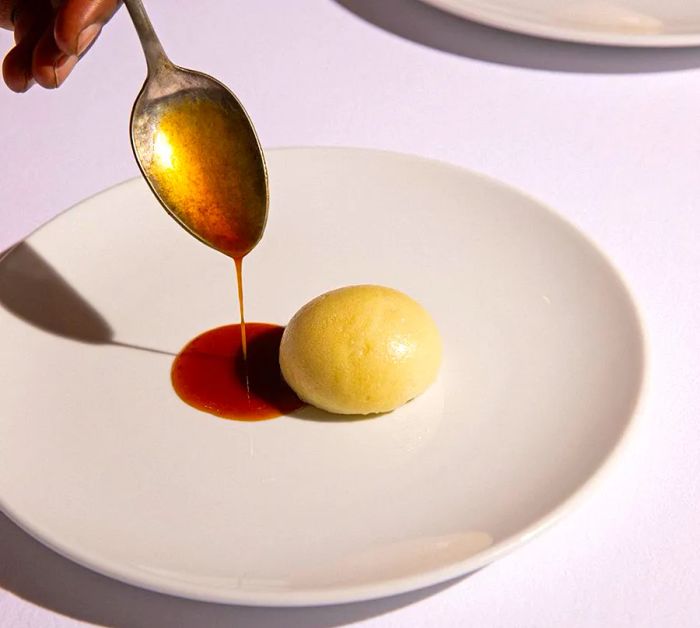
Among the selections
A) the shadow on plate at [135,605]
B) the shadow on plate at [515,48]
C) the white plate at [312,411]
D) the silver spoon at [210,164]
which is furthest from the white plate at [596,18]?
the shadow on plate at [135,605]

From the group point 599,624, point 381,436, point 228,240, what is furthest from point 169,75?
point 599,624

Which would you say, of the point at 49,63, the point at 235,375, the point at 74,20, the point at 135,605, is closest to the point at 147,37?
the point at 74,20

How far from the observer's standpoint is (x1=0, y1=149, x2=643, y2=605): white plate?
109 centimetres

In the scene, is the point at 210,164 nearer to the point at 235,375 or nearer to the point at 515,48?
the point at 235,375

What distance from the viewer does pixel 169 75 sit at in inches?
55.6

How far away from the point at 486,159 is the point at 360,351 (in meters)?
0.72

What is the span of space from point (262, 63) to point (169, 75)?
849 mm

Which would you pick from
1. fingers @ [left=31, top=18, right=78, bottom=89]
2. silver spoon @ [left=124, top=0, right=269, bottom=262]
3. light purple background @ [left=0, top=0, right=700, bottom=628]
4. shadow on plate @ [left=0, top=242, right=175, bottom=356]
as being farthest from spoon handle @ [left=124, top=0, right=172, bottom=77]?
light purple background @ [left=0, top=0, right=700, bottom=628]

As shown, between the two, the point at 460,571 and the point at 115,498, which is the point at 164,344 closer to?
the point at 115,498

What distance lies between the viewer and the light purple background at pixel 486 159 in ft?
3.69

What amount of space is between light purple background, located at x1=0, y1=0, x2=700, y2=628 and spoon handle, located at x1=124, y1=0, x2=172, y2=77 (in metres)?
0.54

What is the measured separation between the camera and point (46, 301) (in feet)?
4.87

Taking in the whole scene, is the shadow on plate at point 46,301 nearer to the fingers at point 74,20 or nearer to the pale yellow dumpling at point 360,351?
the pale yellow dumpling at point 360,351

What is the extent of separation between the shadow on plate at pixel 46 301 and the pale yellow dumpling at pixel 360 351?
0.71ft
